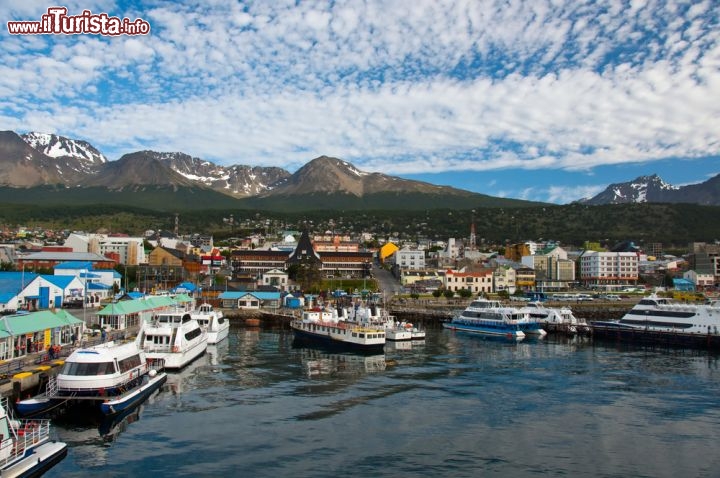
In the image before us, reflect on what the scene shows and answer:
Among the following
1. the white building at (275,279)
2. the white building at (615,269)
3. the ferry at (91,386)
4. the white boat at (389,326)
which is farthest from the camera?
the white building at (615,269)

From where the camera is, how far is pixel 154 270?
103938mm

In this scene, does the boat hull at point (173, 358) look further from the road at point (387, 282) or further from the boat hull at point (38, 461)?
the road at point (387, 282)

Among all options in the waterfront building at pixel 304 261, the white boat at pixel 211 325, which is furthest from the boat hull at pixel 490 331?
the waterfront building at pixel 304 261

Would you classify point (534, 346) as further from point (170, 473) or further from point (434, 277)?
point (434, 277)

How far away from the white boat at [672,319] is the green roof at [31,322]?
5145cm

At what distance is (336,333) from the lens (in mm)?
49844

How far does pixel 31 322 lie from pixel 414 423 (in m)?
23.1

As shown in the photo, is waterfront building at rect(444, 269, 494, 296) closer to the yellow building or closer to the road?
the road

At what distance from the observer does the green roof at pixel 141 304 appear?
1816 inches

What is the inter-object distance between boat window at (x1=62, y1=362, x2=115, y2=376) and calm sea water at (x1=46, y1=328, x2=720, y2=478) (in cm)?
235

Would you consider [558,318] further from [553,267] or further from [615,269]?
[615,269]

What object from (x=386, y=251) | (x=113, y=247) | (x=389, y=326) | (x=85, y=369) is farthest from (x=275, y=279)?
(x=85, y=369)

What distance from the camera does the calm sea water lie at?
66.4 feet

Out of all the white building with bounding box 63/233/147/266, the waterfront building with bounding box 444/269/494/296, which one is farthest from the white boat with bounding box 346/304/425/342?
the white building with bounding box 63/233/147/266
